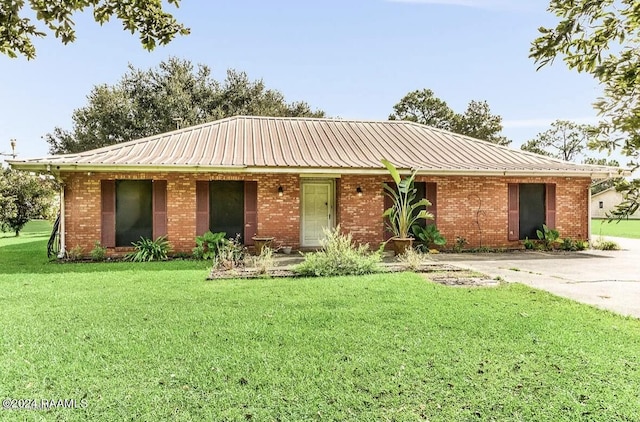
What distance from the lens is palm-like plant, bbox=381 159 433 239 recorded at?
421 inches

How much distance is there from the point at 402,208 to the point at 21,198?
18524 millimetres

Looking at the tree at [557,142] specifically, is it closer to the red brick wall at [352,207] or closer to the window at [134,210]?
the red brick wall at [352,207]

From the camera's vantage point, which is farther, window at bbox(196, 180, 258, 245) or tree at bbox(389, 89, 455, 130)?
tree at bbox(389, 89, 455, 130)

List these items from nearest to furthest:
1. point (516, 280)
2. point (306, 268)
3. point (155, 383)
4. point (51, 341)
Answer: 1. point (155, 383)
2. point (51, 341)
3. point (516, 280)
4. point (306, 268)

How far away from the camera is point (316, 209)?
12.8 m

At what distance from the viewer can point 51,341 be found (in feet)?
13.3

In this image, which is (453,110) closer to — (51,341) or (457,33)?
(457,33)

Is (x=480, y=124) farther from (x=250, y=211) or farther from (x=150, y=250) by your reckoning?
(x=150, y=250)

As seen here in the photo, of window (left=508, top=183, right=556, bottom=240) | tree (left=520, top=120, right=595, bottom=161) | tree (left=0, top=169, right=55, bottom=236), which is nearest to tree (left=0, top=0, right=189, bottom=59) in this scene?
window (left=508, top=183, right=556, bottom=240)

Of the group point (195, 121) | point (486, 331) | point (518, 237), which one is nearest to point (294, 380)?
point (486, 331)

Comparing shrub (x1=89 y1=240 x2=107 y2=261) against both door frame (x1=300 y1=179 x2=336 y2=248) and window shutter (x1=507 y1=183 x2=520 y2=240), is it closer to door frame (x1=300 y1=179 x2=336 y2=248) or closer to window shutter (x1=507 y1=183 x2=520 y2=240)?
door frame (x1=300 y1=179 x2=336 y2=248)

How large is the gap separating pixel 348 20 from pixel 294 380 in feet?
33.7

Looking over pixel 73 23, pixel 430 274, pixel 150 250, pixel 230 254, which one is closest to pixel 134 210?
pixel 150 250

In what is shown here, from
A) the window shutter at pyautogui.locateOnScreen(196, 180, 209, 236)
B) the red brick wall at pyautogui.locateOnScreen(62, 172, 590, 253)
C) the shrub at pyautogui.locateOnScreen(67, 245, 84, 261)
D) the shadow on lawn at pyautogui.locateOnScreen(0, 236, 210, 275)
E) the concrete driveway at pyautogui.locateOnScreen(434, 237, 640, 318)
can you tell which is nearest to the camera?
the concrete driveway at pyautogui.locateOnScreen(434, 237, 640, 318)
